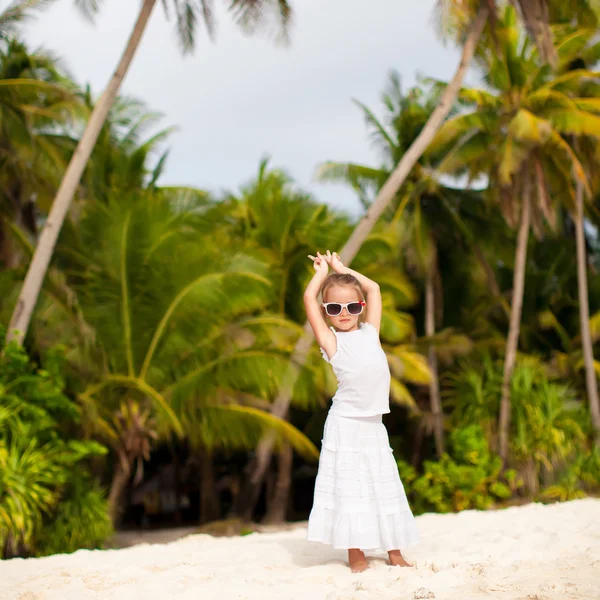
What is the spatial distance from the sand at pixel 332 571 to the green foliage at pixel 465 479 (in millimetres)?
9141

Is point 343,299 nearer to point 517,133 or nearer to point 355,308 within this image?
point 355,308

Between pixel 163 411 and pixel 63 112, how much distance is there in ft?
20.6

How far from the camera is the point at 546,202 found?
1580 centimetres

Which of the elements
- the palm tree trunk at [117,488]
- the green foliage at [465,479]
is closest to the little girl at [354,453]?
the palm tree trunk at [117,488]

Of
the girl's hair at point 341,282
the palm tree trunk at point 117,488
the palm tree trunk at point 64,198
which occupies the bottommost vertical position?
the palm tree trunk at point 117,488

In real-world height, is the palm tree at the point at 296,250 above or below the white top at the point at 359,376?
above

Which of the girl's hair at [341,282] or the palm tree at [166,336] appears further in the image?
the palm tree at [166,336]

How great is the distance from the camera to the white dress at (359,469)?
442 centimetres

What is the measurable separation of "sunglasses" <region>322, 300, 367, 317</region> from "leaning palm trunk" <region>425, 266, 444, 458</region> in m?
13.0

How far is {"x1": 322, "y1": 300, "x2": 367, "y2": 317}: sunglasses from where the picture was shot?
4.52 metres

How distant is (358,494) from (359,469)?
0.14 m

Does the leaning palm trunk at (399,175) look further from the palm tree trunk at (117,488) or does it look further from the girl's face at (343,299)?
the girl's face at (343,299)

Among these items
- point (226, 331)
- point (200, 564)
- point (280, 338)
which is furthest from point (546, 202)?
point (200, 564)

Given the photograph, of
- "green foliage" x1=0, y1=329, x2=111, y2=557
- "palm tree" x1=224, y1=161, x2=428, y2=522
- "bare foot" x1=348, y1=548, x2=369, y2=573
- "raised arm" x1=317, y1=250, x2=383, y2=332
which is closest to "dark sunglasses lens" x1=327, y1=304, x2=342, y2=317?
"raised arm" x1=317, y1=250, x2=383, y2=332
